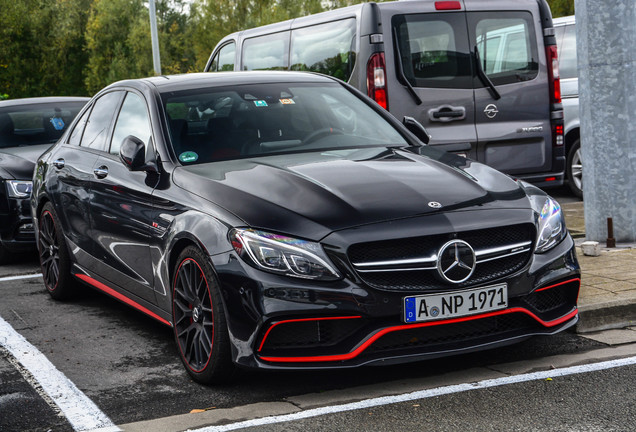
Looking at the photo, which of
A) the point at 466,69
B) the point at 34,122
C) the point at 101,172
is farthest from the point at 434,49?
the point at 101,172

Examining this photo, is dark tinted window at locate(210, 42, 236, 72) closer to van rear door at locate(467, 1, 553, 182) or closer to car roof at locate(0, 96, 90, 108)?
car roof at locate(0, 96, 90, 108)

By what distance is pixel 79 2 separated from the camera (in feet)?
186

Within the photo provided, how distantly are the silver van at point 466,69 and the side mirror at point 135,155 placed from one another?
168 inches

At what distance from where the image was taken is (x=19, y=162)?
9359 mm

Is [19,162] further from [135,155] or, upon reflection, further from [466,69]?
[466,69]

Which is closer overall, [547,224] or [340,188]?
[340,188]

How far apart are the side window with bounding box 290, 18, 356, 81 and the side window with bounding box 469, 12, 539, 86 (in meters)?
1.27

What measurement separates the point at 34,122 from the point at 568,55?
632cm

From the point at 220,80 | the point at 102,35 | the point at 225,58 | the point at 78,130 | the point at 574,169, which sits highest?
the point at 102,35

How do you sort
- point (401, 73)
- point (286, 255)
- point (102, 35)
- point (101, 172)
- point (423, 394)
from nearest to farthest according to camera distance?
point (286, 255) < point (423, 394) < point (101, 172) < point (401, 73) < point (102, 35)

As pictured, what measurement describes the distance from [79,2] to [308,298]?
182ft

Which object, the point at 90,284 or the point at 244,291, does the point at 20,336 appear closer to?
the point at 90,284

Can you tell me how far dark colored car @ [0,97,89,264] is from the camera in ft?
30.0

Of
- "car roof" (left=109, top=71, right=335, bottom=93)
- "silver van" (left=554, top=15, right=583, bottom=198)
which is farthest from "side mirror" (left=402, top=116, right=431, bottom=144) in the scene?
"silver van" (left=554, top=15, right=583, bottom=198)
